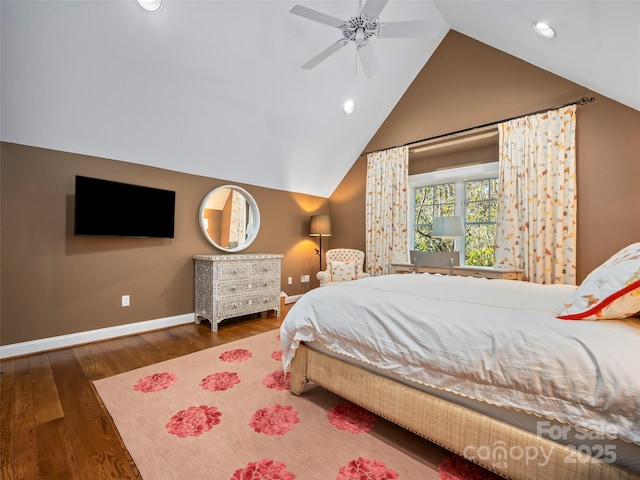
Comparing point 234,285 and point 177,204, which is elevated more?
point 177,204

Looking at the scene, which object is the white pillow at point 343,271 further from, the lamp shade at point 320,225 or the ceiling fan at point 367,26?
the ceiling fan at point 367,26

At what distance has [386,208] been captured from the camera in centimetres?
464

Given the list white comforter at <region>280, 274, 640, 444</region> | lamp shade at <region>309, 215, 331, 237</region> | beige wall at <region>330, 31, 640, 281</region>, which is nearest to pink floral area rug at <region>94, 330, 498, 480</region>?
white comforter at <region>280, 274, 640, 444</region>

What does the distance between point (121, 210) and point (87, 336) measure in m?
1.34

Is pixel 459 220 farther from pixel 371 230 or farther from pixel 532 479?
pixel 532 479

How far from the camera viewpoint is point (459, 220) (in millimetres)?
3465

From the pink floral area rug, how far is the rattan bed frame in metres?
0.18

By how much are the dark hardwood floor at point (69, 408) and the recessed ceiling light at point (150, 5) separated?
9.66 feet

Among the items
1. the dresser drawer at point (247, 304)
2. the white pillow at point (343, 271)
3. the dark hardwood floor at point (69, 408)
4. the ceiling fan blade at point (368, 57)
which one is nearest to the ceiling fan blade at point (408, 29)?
the ceiling fan blade at point (368, 57)

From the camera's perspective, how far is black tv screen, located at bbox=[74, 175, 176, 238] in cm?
279

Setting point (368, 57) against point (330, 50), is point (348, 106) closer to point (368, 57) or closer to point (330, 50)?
point (368, 57)

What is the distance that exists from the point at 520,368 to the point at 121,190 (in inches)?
143

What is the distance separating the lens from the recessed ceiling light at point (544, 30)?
2.43 metres

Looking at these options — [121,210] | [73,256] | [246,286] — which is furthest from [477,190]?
[73,256]
